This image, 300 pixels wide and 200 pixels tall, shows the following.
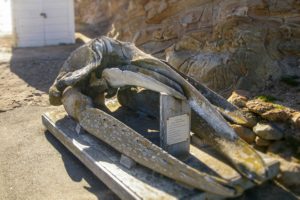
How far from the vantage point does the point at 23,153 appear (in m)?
6.48

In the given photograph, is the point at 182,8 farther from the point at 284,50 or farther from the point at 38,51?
the point at 38,51

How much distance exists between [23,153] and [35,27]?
8528 millimetres

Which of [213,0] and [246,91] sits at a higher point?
[213,0]

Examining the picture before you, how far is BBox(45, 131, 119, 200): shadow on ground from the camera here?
5203 mm

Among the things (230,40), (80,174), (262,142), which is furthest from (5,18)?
(262,142)

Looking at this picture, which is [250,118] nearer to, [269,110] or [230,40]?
[269,110]

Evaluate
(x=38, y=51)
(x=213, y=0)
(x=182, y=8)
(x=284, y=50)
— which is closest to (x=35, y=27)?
(x=38, y=51)

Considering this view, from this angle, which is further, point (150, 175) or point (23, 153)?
point (23, 153)

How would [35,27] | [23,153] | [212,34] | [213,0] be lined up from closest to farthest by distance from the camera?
[23,153] < [212,34] < [213,0] < [35,27]

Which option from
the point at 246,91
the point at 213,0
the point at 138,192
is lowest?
the point at 138,192

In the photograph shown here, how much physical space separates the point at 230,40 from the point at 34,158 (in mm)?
4254

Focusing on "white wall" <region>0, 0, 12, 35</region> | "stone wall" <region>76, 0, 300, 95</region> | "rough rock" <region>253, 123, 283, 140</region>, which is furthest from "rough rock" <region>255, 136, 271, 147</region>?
"white wall" <region>0, 0, 12, 35</region>

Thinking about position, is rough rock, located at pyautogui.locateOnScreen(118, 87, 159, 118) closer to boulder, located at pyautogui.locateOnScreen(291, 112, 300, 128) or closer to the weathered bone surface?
the weathered bone surface

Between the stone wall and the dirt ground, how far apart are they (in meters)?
2.62
